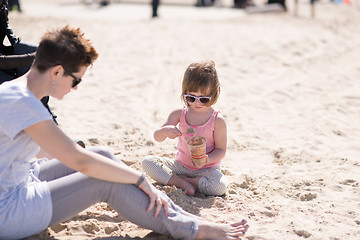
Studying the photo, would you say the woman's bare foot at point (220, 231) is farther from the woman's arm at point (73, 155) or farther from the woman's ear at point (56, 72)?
the woman's ear at point (56, 72)

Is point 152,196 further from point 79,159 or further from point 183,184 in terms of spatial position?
point 183,184

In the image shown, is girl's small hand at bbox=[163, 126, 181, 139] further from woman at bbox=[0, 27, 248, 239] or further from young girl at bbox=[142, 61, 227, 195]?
woman at bbox=[0, 27, 248, 239]

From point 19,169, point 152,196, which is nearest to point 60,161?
point 19,169

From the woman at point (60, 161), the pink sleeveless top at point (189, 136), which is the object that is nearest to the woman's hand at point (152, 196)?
the woman at point (60, 161)

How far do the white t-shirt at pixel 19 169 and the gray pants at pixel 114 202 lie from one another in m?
0.07

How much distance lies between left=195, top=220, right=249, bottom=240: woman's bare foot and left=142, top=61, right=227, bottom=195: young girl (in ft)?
2.05

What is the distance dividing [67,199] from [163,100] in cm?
377

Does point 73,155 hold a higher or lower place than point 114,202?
higher

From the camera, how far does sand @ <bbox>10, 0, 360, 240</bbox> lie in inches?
134

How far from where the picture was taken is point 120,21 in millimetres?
12297

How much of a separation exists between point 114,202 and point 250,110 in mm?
3557

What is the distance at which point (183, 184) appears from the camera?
3662 mm

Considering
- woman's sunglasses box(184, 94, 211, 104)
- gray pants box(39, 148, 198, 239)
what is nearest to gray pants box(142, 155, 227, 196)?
woman's sunglasses box(184, 94, 211, 104)

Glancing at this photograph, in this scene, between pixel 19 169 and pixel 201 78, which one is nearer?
pixel 19 169
